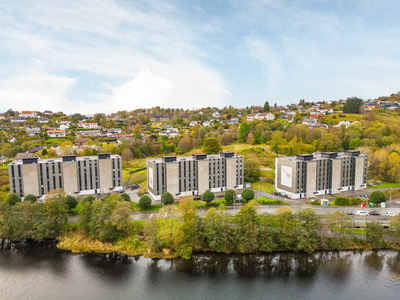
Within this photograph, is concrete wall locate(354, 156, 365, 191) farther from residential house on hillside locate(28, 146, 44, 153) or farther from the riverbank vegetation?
residential house on hillside locate(28, 146, 44, 153)

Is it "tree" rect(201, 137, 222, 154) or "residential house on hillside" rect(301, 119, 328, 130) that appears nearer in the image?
"tree" rect(201, 137, 222, 154)

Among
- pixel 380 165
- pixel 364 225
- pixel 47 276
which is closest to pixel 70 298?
pixel 47 276

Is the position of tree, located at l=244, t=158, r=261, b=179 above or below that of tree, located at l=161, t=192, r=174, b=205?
above

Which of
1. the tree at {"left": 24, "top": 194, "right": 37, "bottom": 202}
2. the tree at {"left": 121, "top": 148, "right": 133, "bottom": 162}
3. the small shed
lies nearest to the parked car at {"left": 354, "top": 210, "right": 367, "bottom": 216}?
the small shed

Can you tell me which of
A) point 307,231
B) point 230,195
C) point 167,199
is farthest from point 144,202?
point 307,231

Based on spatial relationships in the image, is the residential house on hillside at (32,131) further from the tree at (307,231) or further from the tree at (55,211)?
the tree at (307,231)

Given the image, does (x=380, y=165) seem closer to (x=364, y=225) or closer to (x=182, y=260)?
(x=364, y=225)

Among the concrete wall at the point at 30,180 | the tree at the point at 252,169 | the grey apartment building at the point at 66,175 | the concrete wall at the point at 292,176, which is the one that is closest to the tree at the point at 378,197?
the concrete wall at the point at 292,176
